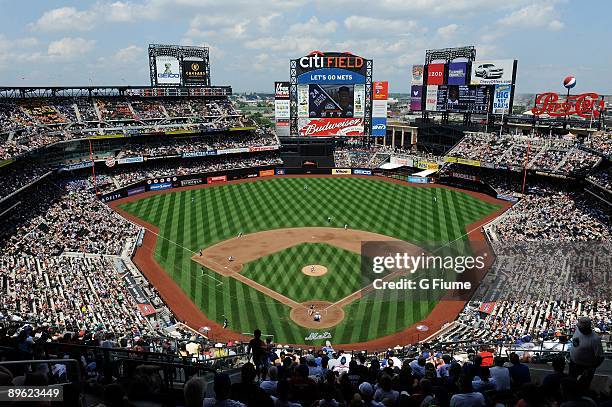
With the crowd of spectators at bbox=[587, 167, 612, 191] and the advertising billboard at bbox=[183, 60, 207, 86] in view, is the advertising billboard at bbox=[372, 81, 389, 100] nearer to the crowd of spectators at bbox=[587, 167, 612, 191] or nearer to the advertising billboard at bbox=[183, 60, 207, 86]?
the advertising billboard at bbox=[183, 60, 207, 86]

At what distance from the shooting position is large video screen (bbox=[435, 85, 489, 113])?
6175cm

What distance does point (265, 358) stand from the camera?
11.8 meters

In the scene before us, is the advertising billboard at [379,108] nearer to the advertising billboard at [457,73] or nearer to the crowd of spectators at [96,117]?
the advertising billboard at [457,73]

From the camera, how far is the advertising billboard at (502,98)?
5994cm

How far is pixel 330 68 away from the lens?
Answer: 63.1 meters

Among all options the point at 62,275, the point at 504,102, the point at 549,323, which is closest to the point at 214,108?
the point at 504,102

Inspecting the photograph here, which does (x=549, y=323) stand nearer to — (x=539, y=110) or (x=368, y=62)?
(x=539, y=110)

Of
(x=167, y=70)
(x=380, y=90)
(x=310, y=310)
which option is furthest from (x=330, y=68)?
(x=310, y=310)

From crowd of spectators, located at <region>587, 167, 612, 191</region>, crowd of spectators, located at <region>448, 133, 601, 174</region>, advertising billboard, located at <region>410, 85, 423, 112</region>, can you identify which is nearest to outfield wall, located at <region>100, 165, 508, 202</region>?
crowd of spectators, located at <region>448, 133, 601, 174</region>

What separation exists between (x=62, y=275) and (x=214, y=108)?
47782 millimetres

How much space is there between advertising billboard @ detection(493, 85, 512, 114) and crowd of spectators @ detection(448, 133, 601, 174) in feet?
14.4

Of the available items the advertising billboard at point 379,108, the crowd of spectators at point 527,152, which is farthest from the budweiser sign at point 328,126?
the crowd of spectators at point 527,152

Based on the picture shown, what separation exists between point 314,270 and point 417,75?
161 ft

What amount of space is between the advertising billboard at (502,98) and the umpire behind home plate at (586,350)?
59110 mm
